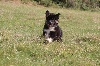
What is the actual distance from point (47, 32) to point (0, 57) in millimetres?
4607

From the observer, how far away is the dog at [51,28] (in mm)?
14047

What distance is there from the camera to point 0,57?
10367mm

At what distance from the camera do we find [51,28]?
574 inches

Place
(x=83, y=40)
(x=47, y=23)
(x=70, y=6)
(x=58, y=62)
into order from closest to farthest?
1. (x=58, y=62)
2. (x=47, y=23)
3. (x=83, y=40)
4. (x=70, y=6)

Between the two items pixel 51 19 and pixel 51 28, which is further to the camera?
pixel 51 28

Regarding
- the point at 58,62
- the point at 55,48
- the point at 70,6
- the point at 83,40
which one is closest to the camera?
the point at 58,62

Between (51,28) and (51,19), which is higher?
(51,19)

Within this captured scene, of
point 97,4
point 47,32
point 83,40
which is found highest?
point 47,32

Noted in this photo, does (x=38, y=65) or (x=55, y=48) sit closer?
(x=38, y=65)

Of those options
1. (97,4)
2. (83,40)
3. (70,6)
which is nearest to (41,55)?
(83,40)

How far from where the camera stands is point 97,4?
209 feet

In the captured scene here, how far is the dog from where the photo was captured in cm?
1405

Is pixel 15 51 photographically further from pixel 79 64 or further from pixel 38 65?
pixel 79 64

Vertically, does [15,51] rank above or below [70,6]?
above
